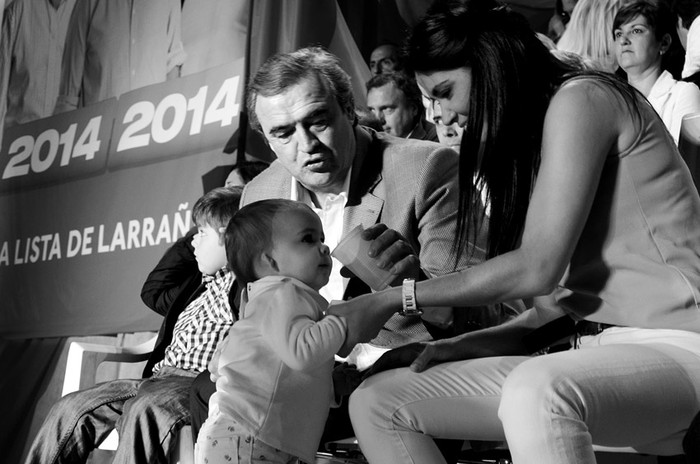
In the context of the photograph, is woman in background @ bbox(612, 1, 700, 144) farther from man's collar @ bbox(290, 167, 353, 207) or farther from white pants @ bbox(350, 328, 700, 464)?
white pants @ bbox(350, 328, 700, 464)

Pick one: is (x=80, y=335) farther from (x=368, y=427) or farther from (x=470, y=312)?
(x=368, y=427)

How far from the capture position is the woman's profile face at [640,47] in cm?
298

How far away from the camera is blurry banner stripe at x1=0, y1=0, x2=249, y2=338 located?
13.8ft

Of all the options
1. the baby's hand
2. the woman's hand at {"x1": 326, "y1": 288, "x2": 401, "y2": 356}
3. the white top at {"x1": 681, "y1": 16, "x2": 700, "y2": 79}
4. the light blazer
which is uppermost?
the white top at {"x1": 681, "y1": 16, "x2": 700, "y2": 79}

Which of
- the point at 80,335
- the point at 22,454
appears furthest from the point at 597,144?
the point at 22,454

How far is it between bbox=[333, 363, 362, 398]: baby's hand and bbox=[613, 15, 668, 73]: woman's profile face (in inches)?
66.0

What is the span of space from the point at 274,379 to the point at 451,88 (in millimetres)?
648

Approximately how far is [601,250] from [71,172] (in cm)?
391

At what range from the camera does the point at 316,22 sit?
3994 mm

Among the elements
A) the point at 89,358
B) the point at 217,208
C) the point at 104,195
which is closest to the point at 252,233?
the point at 217,208

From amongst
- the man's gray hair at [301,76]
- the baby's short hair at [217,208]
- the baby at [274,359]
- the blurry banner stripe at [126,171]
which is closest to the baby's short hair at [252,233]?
the baby at [274,359]

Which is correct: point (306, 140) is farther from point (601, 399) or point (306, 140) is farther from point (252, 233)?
point (601, 399)

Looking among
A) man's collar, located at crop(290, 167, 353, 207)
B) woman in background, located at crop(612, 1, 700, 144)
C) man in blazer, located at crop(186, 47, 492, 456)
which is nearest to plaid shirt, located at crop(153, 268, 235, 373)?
man in blazer, located at crop(186, 47, 492, 456)

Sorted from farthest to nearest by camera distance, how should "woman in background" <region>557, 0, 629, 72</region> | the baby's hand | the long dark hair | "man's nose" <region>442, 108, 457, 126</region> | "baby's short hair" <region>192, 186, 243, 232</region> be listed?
"woman in background" <region>557, 0, 629, 72</region>, "baby's short hair" <region>192, 186, 243, 232</region>, the baby's hand, "man's nose" <region>442, 108, 457, 126</region>, the long dark hair
